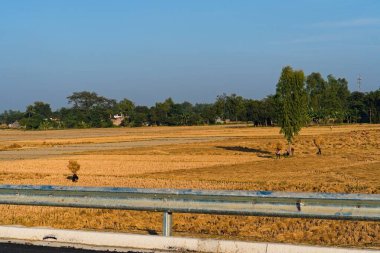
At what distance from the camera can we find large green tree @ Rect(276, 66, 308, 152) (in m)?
42.5

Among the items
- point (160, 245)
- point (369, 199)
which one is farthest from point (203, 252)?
point (369, 199)

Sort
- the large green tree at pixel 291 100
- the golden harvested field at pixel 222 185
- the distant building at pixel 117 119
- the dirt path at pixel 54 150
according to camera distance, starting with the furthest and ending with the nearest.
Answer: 1. the distant building at pixel 117 119
2. the dirt path at pixel 54 150
3. the large green tree at pixel 291 100
4. the golden harvested field at pixel 222 185

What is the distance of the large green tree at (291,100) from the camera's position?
42.5m

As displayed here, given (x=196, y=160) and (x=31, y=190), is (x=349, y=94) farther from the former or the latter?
(x=31, y=190)

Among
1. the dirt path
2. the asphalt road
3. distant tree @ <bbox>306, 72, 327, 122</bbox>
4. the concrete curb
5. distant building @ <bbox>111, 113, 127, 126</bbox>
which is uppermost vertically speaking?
distant tree @ <bbox>306, 72, 327, 122</bbox>

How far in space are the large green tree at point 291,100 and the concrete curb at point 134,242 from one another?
3560 centimetres

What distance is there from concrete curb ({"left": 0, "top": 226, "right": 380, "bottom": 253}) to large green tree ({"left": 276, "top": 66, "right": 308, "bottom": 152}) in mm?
35598

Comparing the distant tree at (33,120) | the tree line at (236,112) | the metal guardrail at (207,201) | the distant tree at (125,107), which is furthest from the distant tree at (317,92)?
the metal guardrail at (207,201)

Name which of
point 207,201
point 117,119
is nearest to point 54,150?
point 207,201

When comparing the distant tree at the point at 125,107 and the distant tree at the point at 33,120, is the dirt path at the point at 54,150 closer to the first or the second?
the distant tree at the point at 33,120

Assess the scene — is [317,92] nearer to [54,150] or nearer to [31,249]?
[54,150]

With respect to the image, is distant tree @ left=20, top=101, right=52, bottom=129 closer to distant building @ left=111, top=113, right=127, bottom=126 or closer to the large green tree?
distant building @ left=111, top=113, right=127, bottom=126

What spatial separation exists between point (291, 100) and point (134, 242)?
36515mm

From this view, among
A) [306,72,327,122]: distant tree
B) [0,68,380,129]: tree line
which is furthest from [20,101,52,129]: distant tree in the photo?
[306,72,327,122]: distant tree
